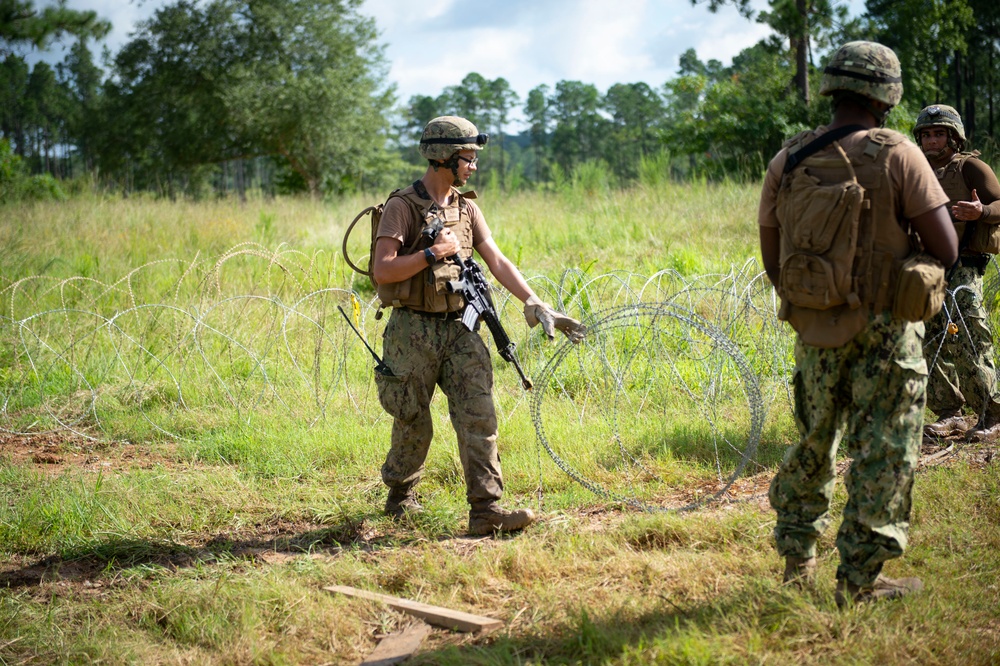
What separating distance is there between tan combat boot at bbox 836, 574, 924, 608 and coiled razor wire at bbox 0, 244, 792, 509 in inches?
41.0

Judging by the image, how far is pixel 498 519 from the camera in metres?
4.12

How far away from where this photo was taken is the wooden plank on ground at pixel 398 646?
3.08 meters

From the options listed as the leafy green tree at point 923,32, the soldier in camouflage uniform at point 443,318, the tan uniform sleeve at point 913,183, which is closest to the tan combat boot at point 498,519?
the soldier in camouflage uniform at point 443,318

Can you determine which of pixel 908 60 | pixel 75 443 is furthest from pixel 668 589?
pixel 908 60

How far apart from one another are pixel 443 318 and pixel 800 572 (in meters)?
1.94

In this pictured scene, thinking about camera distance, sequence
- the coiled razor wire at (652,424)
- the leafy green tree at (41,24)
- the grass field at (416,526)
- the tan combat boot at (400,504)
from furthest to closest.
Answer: the leafy green tree at (41,24) → the tan combat boot at (400,504) → the coiled razor wire at (652,424) → the grass field at (416,526)

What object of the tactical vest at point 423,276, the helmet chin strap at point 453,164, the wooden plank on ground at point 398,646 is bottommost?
the wooden plank on ground at point 398,646

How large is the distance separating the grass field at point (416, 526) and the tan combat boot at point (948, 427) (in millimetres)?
354

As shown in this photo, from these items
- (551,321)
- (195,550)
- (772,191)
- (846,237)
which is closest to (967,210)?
(772,191)

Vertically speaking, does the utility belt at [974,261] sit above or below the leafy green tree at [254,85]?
below

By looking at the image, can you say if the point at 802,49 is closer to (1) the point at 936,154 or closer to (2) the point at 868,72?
(1) the point at 936,154

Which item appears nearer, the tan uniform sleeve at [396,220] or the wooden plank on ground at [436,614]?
the wooden plank on ground at [436,614]

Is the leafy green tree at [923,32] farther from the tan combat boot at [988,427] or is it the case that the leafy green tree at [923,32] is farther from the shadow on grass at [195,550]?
the shadow on grass at [195,550]

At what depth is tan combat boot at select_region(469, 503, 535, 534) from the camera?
4.11 meters
